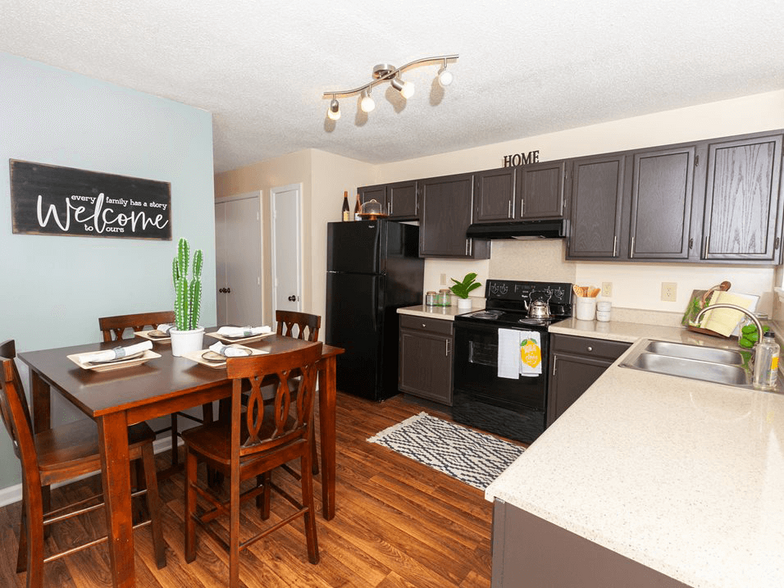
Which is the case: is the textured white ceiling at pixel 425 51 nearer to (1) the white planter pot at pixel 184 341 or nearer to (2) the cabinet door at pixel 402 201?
(2) the cabinet door at pixel 402 201

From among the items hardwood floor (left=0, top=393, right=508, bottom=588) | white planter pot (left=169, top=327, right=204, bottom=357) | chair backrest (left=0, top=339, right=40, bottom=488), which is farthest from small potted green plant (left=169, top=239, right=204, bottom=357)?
hardwood floor (left=0, top=393, right=508, bottom=588)

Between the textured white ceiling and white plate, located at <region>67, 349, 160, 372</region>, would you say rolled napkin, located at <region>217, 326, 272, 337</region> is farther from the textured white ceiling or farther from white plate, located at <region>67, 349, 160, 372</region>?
the textured white ceiling

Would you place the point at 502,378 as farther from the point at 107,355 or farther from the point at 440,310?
the point at 107,355

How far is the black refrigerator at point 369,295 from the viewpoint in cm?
354

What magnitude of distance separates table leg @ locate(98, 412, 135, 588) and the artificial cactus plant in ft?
2.01

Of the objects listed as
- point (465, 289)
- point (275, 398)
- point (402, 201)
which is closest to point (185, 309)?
point (275, 398)

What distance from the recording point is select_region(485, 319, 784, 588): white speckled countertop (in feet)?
2.08

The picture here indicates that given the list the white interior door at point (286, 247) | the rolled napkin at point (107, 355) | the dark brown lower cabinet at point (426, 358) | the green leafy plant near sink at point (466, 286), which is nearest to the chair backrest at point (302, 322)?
the rolled napkin at point (107, 355)

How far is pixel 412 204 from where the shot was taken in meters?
3.74

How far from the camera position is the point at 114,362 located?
1.68 m

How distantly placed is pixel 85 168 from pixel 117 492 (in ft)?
6.44

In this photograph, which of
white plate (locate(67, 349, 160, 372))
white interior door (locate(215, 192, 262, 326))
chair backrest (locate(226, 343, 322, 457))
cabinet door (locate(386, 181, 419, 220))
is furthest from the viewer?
white interior door (locate(215, 192, 262, 326))

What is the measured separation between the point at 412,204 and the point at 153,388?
280 cm

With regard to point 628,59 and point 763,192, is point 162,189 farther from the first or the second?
point 763,192
